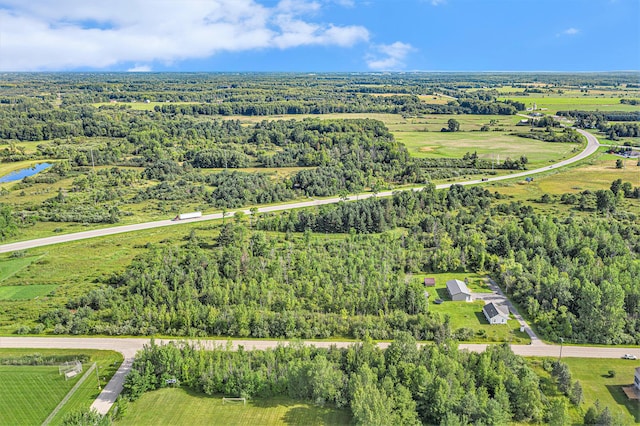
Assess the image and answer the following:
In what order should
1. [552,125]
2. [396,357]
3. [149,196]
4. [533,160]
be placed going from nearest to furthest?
[396,357] < [149,196] < [533,160] < [552,125]

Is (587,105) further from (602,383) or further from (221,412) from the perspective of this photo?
(221,412)

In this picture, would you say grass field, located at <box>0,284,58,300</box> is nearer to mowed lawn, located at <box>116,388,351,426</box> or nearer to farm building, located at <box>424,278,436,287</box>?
mowed lawn, located at <box>116,388,351,426</box>

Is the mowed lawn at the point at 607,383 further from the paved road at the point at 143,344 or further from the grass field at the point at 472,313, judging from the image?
the grass field at the point at 472,313

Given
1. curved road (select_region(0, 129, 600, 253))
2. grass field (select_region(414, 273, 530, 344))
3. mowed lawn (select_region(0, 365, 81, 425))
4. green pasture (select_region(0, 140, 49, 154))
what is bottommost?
mowed lawn (select_region(0, 365, 81, 425))

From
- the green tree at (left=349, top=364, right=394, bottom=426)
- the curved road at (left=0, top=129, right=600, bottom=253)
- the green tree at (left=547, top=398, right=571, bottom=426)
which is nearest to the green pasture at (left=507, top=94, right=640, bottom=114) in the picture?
the curved road at (left=0, top=129, right=600, bottom=253)

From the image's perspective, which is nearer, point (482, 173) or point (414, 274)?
point (414, 274)

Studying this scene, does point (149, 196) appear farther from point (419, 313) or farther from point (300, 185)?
point (419, 313)

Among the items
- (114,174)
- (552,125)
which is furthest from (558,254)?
(552,125)

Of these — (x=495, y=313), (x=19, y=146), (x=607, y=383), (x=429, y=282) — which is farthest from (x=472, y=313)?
(x=19, y=146)
